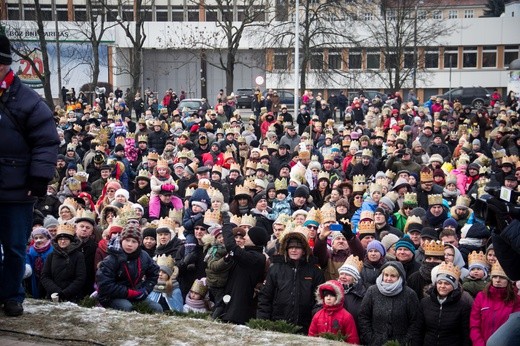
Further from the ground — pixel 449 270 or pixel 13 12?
pixel 13 12

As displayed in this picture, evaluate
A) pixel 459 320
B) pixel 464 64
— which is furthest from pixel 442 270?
pixel 464 64

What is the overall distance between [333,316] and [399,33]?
4646 cm

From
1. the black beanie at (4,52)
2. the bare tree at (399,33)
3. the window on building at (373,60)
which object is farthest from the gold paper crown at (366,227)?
the window on building at (373,60)

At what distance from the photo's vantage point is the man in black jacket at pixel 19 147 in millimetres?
6047

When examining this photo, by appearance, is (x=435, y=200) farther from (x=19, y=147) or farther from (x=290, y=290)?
(x=19, y=147)

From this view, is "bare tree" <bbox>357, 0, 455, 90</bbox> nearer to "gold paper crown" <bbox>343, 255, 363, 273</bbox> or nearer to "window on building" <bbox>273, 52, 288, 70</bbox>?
"window on building" <bbox>273, 52, 288, 70</bbox>

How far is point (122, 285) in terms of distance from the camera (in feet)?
25.0

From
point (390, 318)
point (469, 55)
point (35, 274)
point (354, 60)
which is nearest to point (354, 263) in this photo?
point (390, 318)

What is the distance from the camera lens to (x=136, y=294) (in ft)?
25.1

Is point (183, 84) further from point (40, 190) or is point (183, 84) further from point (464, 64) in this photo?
point (40, 190)

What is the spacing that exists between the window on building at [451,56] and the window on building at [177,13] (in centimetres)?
2068

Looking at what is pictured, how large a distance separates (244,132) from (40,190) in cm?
1817

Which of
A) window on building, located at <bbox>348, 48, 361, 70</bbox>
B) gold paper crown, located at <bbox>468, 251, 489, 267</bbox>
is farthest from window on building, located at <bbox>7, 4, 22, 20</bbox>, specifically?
gold paper crown, located at <bbox>468, 251, 489, 267</bbox>

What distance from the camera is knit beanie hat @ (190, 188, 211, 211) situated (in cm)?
1214
